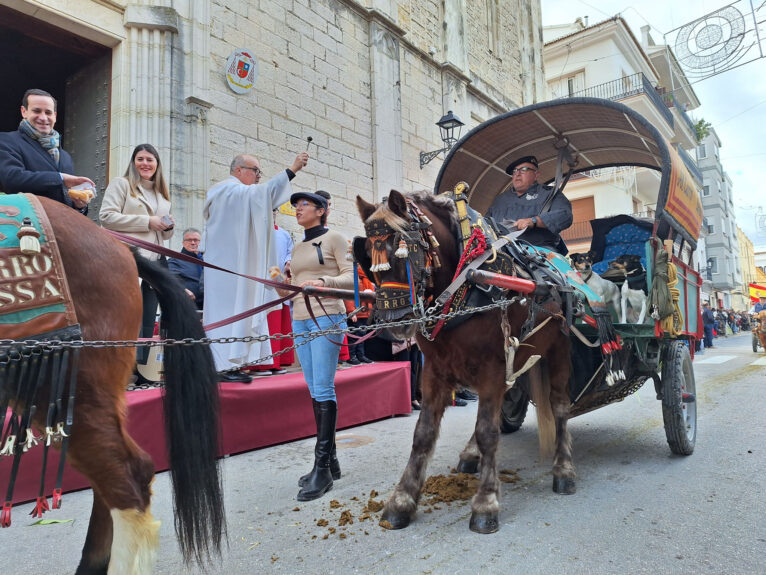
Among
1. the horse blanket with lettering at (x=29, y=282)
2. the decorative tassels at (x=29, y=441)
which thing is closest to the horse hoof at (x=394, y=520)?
the decorative tassels at (x=29, y=441)

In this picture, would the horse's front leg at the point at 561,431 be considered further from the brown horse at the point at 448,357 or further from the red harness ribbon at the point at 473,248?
the red harness ribbon at the point at 473,248

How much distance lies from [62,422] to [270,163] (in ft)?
20.2

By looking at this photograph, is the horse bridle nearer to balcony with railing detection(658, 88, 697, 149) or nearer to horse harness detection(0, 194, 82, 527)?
horse harness detection(0, 194, 82, 527)

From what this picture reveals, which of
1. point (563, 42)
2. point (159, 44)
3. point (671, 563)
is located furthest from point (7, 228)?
point (563, 42)

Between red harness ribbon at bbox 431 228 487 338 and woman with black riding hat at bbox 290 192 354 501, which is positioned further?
woman with black riding hat at bbox 290 192 354 501

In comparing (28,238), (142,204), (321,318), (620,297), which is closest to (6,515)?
(28,238)

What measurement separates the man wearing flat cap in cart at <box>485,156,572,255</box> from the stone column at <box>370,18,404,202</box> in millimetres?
4872

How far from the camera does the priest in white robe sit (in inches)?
155

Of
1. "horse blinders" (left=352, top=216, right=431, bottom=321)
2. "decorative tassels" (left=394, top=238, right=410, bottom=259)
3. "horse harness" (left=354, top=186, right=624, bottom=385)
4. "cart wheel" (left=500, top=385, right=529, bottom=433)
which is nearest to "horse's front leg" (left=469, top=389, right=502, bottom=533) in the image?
"horse harness" (left=354, top=186, right=624, bottom=385)

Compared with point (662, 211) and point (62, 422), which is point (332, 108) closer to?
point (662, 211)

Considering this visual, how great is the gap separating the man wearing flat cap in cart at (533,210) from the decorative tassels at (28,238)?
10.5 ft

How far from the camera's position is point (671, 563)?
2127 mm

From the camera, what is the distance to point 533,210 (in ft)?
13.8

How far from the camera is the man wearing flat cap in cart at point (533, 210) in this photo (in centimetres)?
397
